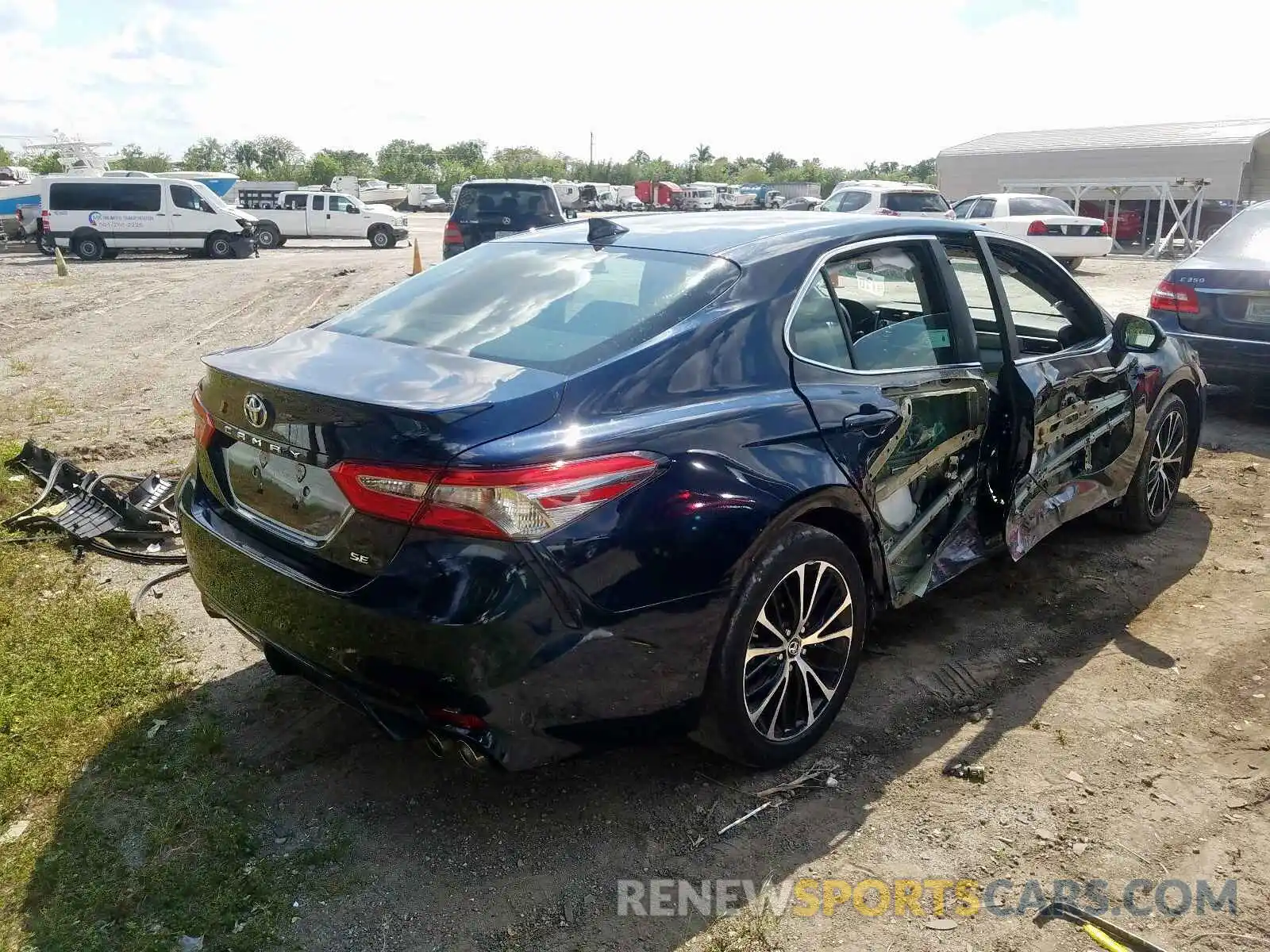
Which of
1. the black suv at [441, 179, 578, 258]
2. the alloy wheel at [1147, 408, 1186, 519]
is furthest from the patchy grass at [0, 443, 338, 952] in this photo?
the black suv at [441, 179, 578, 258]

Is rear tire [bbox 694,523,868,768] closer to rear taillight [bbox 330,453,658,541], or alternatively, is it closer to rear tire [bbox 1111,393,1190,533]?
rear taillight [bbox 330,453,658,541]

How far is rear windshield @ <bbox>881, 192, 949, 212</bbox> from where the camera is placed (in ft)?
69.7

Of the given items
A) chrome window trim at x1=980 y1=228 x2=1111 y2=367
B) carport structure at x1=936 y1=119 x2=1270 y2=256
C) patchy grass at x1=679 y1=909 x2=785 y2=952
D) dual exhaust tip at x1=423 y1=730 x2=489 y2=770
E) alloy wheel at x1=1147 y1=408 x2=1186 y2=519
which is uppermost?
carport structure at x1=936 y1=119 x2=1270 y2=256

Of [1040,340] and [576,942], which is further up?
[1040,340]

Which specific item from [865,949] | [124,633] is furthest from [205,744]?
[865,949]

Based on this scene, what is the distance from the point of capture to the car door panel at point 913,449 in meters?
3.16

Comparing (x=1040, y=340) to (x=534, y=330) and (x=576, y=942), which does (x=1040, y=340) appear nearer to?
(x=534, y=330)

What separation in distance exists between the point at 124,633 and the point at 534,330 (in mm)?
2215

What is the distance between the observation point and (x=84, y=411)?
301 inches

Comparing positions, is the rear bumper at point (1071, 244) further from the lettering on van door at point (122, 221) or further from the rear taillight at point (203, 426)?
the rear taillight at point (203, 426)

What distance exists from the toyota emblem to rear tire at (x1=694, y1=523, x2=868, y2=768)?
141cm

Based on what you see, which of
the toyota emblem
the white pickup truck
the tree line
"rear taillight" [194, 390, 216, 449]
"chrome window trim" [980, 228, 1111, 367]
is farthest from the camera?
the tree line

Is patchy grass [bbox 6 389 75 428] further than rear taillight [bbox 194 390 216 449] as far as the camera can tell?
Yes

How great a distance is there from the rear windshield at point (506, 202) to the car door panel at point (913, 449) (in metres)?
12.6
